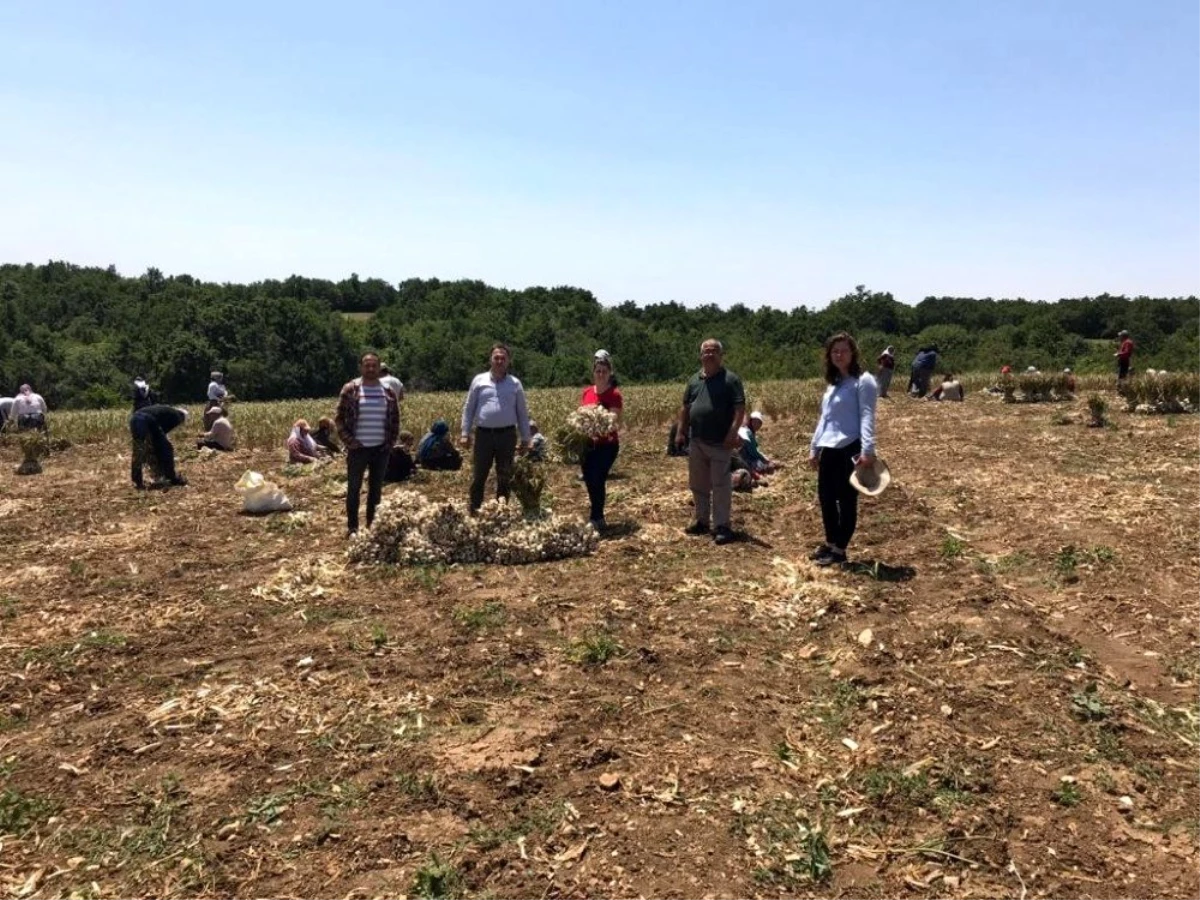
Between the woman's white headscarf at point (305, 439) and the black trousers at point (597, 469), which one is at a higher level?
the black trousers at point (597, 469)

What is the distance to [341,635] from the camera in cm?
550

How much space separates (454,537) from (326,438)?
272 inches

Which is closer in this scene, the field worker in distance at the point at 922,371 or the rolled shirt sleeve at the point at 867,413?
the rolled shirt sleeve at the point at 867,413

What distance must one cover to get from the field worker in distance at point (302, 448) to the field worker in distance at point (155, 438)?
1760mm

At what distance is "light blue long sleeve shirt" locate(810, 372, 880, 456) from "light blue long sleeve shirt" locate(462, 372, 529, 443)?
2744 millimetres

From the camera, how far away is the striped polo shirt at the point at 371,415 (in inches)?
298

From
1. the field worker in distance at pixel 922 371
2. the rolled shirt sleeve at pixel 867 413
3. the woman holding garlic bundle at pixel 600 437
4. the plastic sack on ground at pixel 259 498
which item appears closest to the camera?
the rolled shirt sleeve at pixel 867 413

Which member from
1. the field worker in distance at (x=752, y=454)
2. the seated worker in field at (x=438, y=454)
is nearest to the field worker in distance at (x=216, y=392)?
the seated worker in field at (x=438, y=454)

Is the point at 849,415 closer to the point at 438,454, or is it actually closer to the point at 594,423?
the point at 594,423

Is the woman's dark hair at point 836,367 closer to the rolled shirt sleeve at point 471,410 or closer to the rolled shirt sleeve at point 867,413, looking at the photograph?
the rolled shirt sleeve at point 867,413

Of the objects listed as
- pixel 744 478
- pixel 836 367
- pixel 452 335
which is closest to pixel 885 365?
pixel 744 478

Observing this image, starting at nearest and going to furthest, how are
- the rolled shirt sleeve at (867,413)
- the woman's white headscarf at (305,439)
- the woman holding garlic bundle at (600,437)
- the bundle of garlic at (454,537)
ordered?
the rolled shirt sleeve at (867,413), the bundle of garlic at (454,537), the woman holding garlic bundle at (600,437), the woman's white headscarf at (305,439)

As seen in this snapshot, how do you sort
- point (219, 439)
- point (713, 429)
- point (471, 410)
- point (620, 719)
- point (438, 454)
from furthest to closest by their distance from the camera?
point (219, 439), point (438, 454), point (471, 410), point (713, 429), point (620, 719)

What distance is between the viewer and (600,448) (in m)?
7.86
